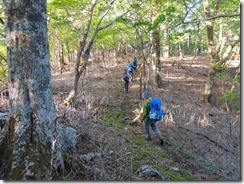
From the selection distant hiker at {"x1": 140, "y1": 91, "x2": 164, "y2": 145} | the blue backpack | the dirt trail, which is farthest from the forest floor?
the blue backpack

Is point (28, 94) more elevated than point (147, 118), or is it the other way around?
point (28, 94)

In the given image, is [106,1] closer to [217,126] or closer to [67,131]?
[67,131]

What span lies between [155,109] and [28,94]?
145 inches

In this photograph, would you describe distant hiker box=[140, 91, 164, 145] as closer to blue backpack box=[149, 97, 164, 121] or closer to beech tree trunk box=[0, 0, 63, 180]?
blue backpack box=[149, 97, 164, 121]

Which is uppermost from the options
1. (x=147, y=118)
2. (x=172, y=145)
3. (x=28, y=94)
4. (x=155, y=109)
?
(x=28, y=94)

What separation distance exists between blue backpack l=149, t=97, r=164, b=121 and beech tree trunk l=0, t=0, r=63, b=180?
3.33 metres

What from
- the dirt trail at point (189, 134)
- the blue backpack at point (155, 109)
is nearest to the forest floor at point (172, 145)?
the dirt trail at point (189, 134)

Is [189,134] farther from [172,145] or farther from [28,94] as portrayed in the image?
[28,94]

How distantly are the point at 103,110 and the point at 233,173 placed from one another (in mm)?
6220

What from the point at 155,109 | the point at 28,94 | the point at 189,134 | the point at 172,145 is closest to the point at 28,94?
the point at 28,94

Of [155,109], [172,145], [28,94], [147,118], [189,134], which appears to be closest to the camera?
[28,94]

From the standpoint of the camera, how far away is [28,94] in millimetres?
3539

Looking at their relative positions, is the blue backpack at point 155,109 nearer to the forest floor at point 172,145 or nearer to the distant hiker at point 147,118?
the distant hiker at point 147,118

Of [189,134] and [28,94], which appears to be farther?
[189,134]
